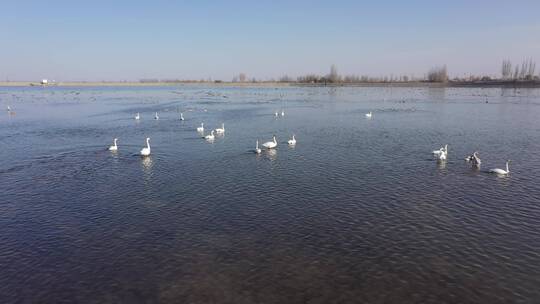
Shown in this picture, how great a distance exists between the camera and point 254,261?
1531 cm

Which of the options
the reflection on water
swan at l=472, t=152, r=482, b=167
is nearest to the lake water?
the reflection on water

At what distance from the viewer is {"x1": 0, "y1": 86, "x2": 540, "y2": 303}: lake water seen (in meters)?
13.6

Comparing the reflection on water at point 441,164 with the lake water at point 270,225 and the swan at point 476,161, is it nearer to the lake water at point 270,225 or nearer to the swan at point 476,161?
the lake water at point 270,225

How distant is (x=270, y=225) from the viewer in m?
18.6

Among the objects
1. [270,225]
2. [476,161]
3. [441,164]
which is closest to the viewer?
[270,225]

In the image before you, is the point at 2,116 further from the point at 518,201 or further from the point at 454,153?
the point at 518,201

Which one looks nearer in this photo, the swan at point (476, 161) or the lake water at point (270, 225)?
the lake water at point (270, 225)

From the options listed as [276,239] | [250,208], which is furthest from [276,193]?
[276,239]

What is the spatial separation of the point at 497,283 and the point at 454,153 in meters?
22.1

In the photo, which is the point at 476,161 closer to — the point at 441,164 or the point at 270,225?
the point at 441,164

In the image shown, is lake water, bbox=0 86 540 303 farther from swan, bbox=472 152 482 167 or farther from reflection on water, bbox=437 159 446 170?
swan, bbox=472 152 482 167

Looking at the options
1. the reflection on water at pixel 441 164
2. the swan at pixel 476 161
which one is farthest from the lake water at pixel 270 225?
the swan at pixel 476 161

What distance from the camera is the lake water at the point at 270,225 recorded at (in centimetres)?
1359

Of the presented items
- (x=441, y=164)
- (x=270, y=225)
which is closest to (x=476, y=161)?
(x=441, y=164)
